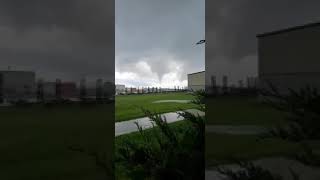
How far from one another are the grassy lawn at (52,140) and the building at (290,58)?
91 cm

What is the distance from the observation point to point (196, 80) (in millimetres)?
3479

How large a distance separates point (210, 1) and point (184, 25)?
3.42 feet

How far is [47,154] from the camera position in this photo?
2016mm

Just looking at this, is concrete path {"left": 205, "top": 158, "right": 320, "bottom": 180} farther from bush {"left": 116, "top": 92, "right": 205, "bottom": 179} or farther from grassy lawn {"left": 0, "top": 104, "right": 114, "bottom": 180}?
grassy lawn {"left": 0, "top": 104, "right": 114, "bottom": 180}

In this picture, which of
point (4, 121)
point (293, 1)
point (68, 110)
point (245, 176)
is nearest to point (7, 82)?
point (4, 121)

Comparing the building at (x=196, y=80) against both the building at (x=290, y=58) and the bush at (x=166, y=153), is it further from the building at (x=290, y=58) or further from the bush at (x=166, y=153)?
the building at (x=290, y=58)

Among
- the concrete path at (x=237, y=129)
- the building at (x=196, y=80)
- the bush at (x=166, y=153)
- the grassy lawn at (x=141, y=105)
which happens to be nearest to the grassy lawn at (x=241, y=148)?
the concrete path at (x=237, y=129)

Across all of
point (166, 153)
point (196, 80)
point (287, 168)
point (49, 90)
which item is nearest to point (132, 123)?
point (196, 80)

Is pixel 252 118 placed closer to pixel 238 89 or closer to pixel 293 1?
pixel 238 89

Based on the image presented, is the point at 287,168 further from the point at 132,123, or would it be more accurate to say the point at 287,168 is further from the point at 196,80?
the point at 132,123

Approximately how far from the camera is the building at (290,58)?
1547 millimetres

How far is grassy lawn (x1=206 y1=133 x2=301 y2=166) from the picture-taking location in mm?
1636

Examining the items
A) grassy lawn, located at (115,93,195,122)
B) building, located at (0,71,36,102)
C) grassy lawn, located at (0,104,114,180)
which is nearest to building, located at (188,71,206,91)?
grassy lawn, located at (115,93,195,122)

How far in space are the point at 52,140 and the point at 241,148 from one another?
90 centimetres
